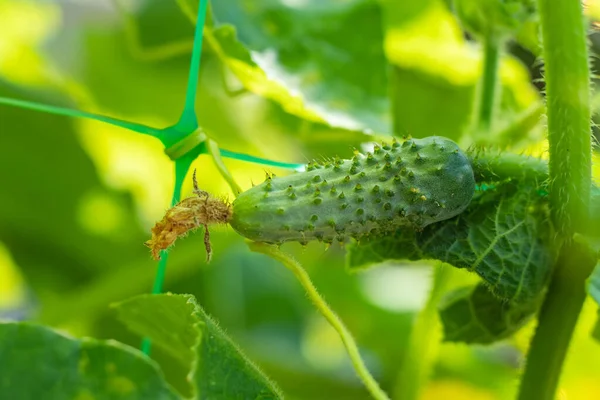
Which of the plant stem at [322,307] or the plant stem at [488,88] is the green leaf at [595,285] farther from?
the plant stem at [488,88]

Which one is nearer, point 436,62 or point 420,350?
point 420,350

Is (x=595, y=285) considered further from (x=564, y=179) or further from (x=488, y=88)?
(x=488, y=88)

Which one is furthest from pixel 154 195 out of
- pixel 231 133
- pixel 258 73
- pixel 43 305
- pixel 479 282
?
pixel 479 282

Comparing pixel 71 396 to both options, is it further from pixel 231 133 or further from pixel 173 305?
pixel 231 133

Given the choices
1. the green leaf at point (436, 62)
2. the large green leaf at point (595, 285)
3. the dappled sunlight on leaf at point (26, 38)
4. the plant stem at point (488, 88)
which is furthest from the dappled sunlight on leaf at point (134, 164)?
the large green leaf at point (595, 285)

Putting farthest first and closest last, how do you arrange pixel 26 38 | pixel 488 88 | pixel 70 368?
pixel 26 38 → pixel 488 88 → pixel 70 368

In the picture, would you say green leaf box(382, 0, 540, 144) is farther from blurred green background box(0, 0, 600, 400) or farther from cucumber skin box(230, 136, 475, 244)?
cucumber skin box(230, 136, 475, 244)

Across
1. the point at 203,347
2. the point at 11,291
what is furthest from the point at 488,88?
the point at 11,291
